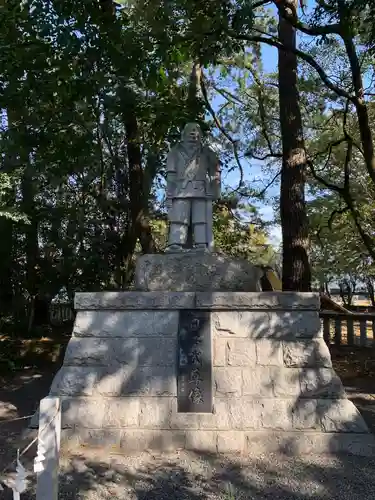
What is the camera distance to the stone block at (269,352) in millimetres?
4781

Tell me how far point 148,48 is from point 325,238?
1238cm

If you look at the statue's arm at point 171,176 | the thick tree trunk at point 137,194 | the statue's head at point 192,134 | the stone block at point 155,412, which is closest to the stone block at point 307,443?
the stone block at point 155,412

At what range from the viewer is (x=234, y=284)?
17.2 ft

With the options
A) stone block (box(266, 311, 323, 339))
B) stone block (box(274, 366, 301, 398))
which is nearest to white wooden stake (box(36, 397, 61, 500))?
stone block (box(274, 366, 301, 398))

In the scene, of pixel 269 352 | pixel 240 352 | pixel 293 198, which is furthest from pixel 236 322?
pixel 293 198

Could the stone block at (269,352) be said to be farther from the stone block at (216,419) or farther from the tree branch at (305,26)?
the tree branch at (305,26)

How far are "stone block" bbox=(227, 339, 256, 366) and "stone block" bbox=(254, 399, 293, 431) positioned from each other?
1.28 ft

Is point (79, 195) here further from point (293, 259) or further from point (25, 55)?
point (293, 259)

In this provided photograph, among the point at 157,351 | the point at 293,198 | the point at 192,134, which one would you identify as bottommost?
the point at 157,351

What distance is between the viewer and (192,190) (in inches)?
227

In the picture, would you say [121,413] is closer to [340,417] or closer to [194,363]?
[194,363]

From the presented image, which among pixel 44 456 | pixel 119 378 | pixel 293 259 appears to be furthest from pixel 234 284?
pixel 44 456

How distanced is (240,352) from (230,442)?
0.85 m

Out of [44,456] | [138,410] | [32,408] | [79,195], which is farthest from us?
[79,195]
